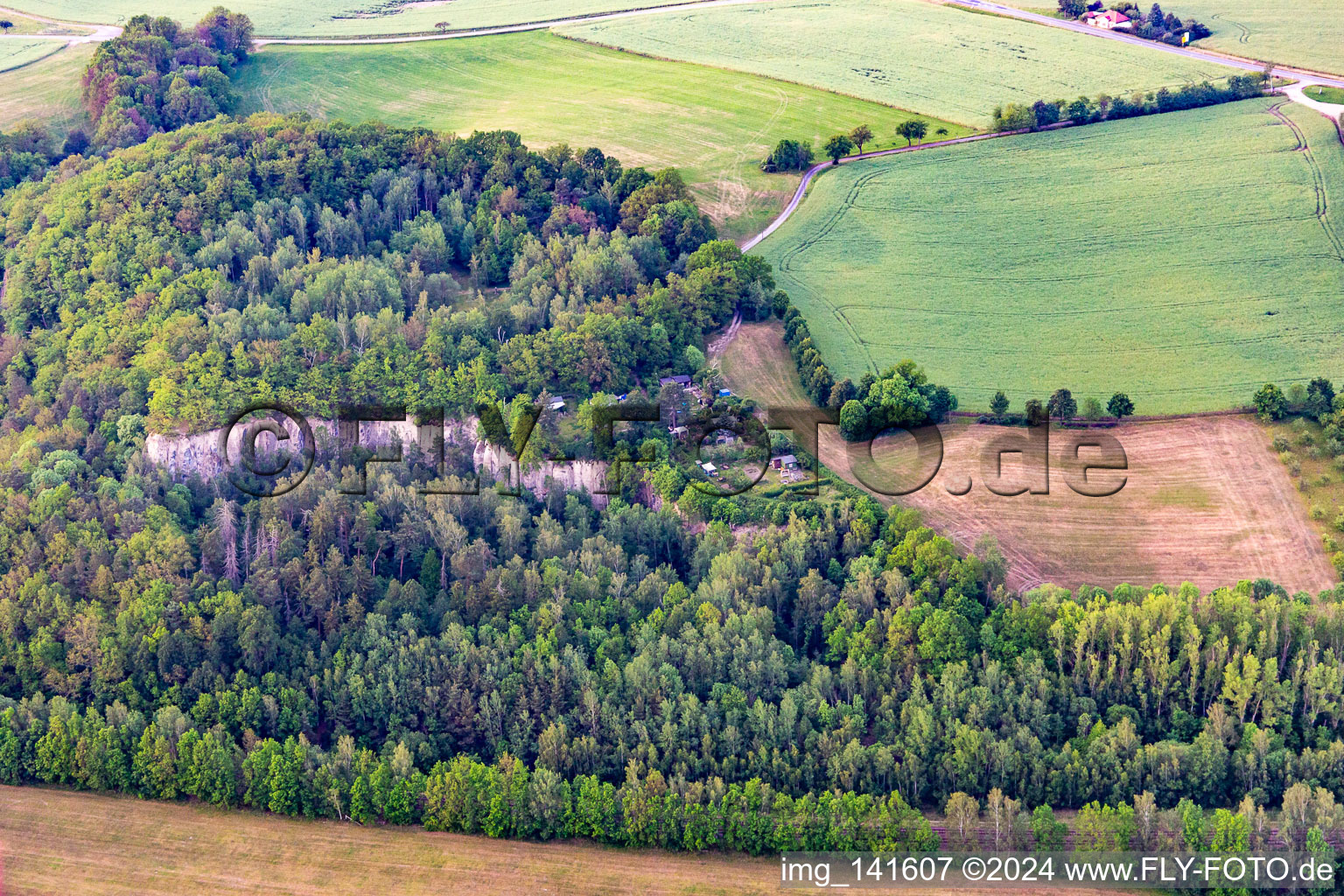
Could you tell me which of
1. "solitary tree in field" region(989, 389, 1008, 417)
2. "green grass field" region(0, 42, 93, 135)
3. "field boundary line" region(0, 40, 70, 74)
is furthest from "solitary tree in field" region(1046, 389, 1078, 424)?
"field boundary line" region(0, 40, 70, 74)

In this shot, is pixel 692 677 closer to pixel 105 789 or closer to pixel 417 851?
pixel 417 851

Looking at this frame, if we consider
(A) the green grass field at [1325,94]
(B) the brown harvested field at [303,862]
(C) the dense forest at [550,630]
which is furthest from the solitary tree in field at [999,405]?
(A) the green grass field at [1325,94]

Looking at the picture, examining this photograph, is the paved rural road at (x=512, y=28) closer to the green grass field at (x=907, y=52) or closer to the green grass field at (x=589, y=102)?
the green grass field at (x=907, y=52)

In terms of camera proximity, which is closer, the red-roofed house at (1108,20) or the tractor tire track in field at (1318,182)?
the tractor tire track in field at (1318,182)

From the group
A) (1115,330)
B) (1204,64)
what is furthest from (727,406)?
(1204,64)

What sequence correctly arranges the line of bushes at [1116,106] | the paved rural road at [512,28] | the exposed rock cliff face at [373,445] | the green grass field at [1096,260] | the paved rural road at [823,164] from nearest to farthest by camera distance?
the exposed rock cliff face at [373,445] < the green grass field at [1096,260] < the paved rural road at [823,164] < the line of bushes at [1116,106] < the paved rural road at [512,28]

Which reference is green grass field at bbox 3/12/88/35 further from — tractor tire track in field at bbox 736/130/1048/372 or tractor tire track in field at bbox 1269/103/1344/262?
tractor tire track in field at bbox 1269/103/1344/262
